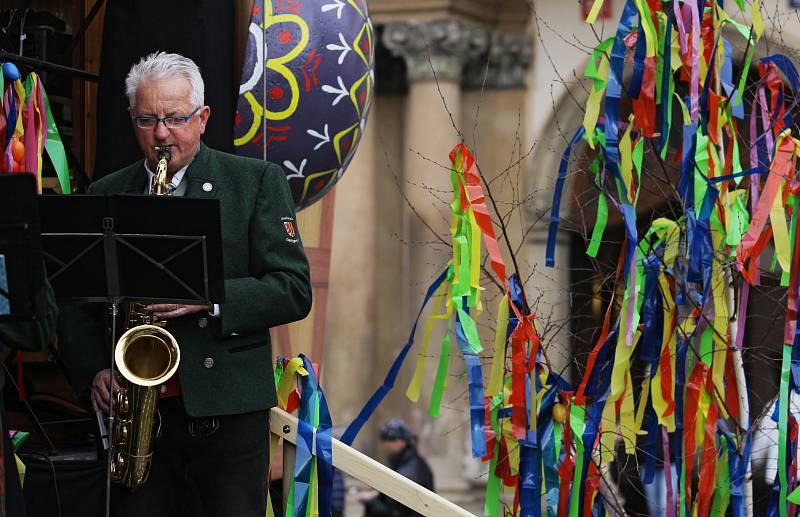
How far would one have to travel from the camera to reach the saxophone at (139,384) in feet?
12.8

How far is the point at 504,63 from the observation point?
43.0 feet

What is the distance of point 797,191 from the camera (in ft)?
15.5

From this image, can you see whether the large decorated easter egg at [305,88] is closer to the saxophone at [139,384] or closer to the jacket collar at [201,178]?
the jacket collar at [201,178]

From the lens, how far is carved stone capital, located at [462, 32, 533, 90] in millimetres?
13008

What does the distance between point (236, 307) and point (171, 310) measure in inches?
7.3

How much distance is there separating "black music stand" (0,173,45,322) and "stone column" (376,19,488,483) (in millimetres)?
9033

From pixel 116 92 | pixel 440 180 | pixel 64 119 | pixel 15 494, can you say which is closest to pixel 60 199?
pixel 15 494

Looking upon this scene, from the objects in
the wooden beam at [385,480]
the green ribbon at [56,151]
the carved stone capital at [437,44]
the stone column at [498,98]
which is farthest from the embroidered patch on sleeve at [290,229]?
the stone column at [498,98]

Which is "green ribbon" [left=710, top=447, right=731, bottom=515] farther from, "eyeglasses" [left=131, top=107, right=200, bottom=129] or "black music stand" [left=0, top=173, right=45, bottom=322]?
"black music stand" [left=0, top=173, right=45, bottom=322]

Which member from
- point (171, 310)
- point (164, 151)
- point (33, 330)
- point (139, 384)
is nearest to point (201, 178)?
point (164, 151)

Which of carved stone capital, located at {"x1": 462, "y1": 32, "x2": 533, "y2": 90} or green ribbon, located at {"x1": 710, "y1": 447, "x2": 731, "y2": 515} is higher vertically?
carved stone capital, located at {"x1": 462, "y1": 32, "x2": 533, "y2": 90}

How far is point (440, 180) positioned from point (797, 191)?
25.8 feet

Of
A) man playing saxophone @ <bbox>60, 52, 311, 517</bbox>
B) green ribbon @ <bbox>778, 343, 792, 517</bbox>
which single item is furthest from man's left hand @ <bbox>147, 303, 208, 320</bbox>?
green ribbon @ <bbox>778, 343, 792, 517</bbox>

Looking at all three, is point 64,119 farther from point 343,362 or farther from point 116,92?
point 343,362
